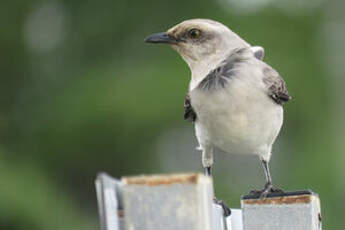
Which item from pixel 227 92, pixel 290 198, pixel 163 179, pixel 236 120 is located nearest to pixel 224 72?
pixel 227 92

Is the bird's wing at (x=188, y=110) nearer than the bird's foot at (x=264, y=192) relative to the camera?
No

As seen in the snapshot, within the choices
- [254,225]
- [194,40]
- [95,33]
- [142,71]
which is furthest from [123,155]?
[254,225]

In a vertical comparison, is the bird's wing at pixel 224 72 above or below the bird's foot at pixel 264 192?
above

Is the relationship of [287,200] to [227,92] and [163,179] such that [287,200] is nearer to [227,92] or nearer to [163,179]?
[163,179]

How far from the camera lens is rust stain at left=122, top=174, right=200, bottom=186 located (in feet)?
6.72

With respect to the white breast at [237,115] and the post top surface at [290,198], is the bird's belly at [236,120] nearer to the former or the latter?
the white breast at [237,115]

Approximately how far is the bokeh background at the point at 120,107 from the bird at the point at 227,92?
6199 mm

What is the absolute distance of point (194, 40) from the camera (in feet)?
13.3

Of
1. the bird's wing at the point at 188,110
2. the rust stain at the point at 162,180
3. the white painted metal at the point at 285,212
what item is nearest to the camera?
the rust stain at the point at 162,180

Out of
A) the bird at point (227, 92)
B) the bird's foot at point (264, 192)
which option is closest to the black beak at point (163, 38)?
the bird at point (227, 92)

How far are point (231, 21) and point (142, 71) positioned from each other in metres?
1.67

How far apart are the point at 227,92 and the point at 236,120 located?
0.14 metres

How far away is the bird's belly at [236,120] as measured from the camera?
3747mm

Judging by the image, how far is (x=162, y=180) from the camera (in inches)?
81.0
